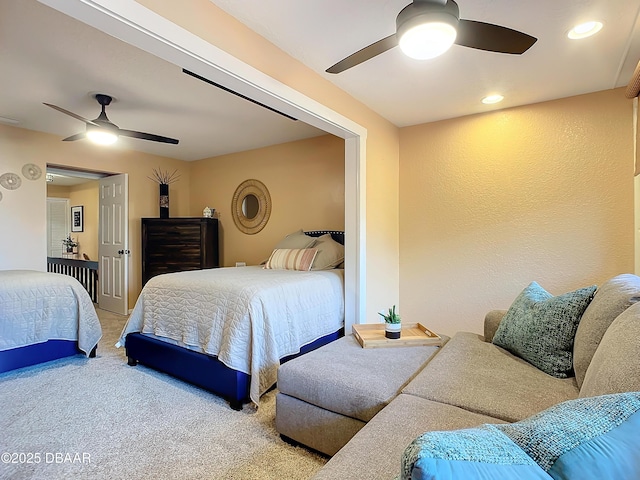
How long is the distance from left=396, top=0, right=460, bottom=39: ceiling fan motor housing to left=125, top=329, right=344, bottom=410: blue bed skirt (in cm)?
220

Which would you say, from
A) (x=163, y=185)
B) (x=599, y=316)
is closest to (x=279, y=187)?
(x=163, y=185)

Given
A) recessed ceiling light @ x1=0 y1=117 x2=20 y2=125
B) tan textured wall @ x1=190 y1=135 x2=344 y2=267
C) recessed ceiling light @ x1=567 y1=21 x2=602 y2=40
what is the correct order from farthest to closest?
tan textured wall @ x1=190 y1=135 x2=344 y2=267 < recessed ceiling light @ x1=0 y1=117 x2=20 y2=125 < recessed ceiling light @ x1=567 y1=21 x2=602 y2=40

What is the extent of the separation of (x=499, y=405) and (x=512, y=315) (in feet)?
2.67

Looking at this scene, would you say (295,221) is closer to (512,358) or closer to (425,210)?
(425,210)

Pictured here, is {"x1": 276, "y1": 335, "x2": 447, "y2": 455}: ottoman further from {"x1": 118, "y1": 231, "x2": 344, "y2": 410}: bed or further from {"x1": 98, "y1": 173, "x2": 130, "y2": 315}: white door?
{"x1": 98, "y1": 173, "x2": 130, "y2": 315}: white door

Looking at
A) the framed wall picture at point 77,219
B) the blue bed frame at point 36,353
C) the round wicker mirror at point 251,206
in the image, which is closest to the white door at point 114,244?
the round wicker mirror at point 251,206

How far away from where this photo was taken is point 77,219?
6.97m

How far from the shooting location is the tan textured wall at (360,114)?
Result: 1662 millimetres

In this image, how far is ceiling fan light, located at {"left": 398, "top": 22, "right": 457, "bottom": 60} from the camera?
1.32 m

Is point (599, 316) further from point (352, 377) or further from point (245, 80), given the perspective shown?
point (245, 80)

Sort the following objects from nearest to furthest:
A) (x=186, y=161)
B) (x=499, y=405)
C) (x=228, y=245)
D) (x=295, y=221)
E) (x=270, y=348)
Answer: (x=499, y=405), (x=270, y=348), (x=295, y=221), (x=228, y=245), (x=186, y=161)

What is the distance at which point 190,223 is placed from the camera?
4766 millimetres

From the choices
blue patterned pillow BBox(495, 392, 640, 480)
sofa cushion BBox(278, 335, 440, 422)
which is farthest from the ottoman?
blue patterned pillow BBox(495, 392, 640, 480)

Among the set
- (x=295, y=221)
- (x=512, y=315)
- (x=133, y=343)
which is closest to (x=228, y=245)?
(x=295, y=221)
